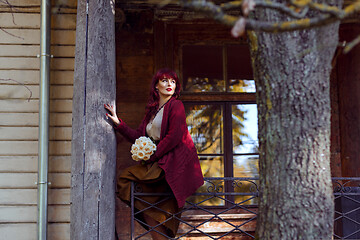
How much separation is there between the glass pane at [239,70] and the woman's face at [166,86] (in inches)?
74.2

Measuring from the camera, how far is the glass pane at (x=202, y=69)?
6.27m

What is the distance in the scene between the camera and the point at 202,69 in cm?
628

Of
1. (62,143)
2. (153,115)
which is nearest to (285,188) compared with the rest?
(153,115)

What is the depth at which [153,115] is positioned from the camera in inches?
183

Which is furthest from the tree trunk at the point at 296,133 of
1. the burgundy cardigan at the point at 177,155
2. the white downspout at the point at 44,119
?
the white downspout at the point at 44,119

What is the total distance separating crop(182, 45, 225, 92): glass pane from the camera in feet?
20.6

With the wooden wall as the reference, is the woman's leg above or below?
below

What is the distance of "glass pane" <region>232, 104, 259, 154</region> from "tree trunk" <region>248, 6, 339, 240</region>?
11.3 ft

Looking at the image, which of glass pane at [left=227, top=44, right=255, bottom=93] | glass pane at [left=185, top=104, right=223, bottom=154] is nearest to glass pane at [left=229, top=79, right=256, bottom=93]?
glass pane at [left=227, top=44, right=255, bottom=93]

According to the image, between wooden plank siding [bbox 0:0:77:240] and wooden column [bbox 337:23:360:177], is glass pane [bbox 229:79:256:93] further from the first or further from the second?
wooden plank siding [bbox 0:0:77:240]

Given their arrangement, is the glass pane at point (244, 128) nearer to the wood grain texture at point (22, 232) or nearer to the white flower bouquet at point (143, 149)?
the white flower bouquet at point (143, 149)

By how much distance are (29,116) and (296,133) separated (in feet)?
10.9

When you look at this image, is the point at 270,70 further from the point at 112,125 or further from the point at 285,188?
the point at 112,125

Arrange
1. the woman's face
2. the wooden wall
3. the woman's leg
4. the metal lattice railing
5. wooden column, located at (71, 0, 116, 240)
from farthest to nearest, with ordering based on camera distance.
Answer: the wooden wall → the metal lattice railing → the woman's face → the woman's leg → wooden column, located at (71, 0, 116, 240)
